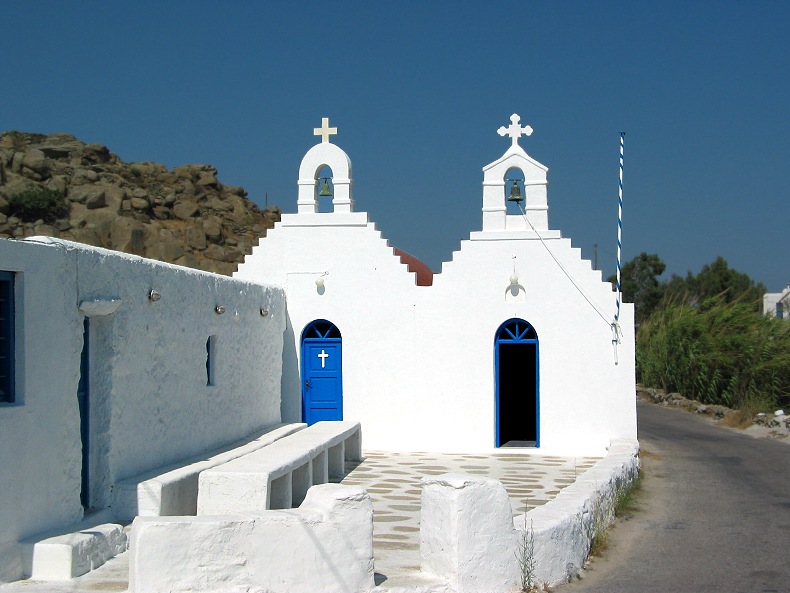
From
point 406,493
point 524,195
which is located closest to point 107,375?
point 406,493

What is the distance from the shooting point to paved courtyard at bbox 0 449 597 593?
6980mm

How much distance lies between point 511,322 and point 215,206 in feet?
122

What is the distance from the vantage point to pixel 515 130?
15.7 metres

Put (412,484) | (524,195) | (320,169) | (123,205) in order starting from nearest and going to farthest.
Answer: (412,484)
(524,195)
(320,169)
(123,205)

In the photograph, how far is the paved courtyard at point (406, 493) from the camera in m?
6.98

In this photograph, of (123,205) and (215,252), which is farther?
(123,205)

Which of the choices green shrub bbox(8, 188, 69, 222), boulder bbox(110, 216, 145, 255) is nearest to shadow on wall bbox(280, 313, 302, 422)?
Result: boulder bbox(110, 216, 145, 255)

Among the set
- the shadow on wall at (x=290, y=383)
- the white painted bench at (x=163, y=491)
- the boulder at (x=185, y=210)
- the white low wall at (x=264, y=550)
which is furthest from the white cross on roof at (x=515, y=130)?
the boulder at (x=185, y=210)

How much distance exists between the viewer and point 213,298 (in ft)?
38.9

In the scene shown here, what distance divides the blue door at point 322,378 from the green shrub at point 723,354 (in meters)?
11.1

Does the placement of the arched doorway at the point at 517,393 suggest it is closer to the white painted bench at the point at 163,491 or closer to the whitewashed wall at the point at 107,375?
the whitewashed wall at the point at 107,375

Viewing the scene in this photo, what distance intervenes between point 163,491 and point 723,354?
58.1 feet

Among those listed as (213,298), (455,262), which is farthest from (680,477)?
(213,298)

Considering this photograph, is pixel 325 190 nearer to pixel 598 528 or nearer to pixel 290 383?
pixel 290 383
